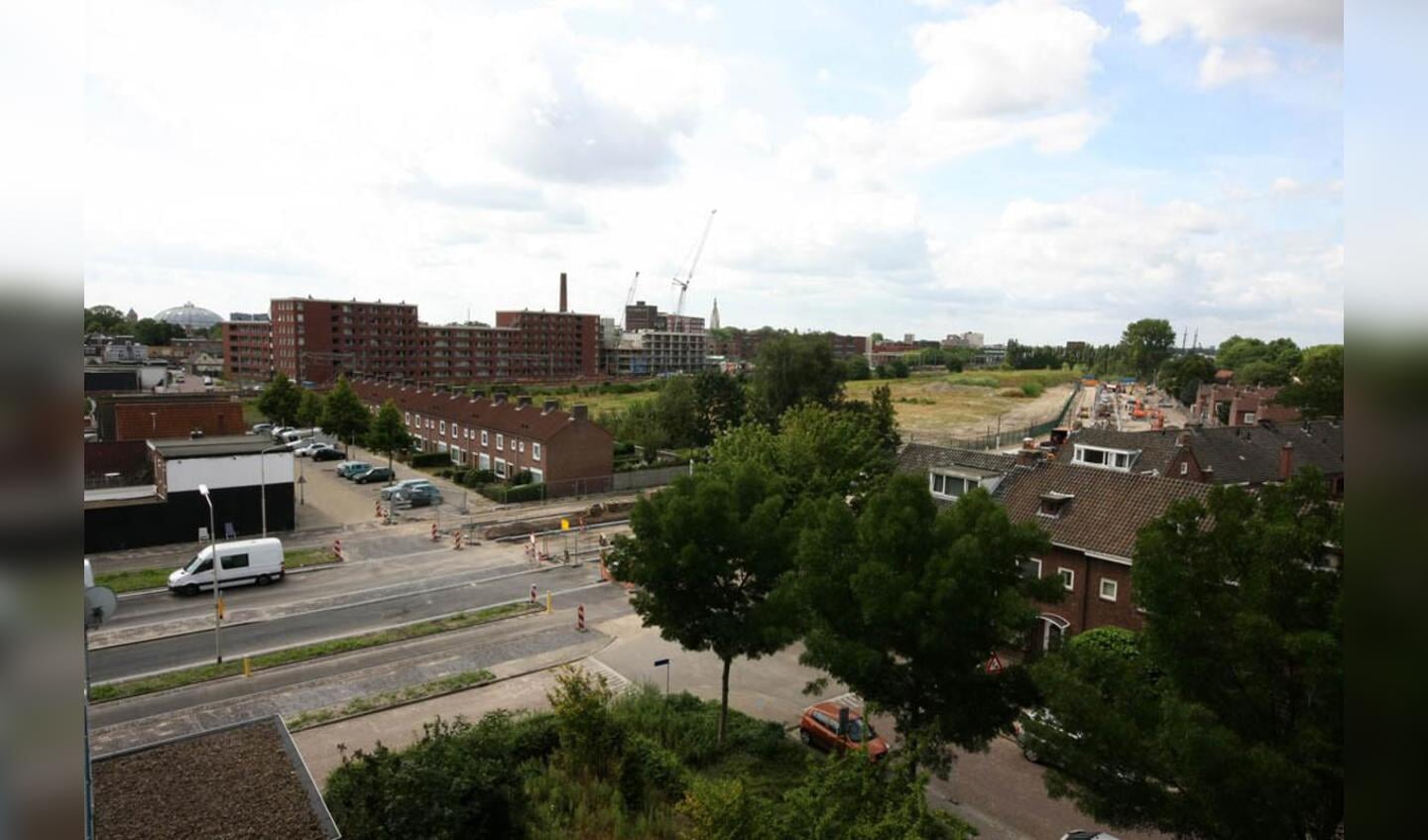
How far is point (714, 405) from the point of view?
206ft

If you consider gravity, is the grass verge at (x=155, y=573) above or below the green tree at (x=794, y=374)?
below

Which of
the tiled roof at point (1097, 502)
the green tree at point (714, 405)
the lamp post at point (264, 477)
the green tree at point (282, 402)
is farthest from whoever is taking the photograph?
the green tree at point (282, 402)

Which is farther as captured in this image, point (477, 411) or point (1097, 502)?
point (477, 411)

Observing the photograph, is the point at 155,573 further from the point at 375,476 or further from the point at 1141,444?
the point at 1141,444

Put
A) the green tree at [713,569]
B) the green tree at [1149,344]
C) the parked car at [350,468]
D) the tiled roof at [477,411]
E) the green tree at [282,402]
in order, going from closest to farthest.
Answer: the green tree at [713,569] < the tiled roof at [477,411] < the parked car at [350,468] < the green tree at [282,402] < the green tree at [1149,344]

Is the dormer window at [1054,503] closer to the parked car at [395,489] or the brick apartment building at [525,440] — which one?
the brick apartment building at [525,440]

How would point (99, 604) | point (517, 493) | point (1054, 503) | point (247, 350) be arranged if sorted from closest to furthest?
point (99, 604) → point (1054, 503) → point (517, 493) → point (247, 350)

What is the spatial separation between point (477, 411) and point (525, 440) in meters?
8.21

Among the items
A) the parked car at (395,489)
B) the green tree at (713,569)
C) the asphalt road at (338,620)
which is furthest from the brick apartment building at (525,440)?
the green tree at (713,569)

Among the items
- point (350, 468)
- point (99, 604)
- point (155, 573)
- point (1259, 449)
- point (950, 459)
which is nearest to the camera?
point (99, 604)

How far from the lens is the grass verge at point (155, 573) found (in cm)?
2877

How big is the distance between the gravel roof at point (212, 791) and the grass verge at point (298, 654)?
9663 mm

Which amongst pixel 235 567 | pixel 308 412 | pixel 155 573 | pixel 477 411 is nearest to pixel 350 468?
pixel 477 411
